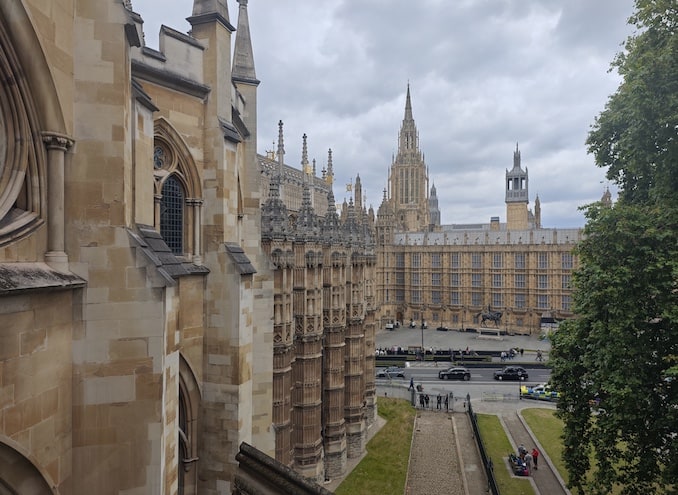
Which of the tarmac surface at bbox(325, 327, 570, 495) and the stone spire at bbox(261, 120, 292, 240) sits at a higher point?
the stone spire at bbox(261, 120, 292, 240)

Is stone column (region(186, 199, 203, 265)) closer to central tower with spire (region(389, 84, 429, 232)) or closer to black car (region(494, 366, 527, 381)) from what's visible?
black car (region(494, 366, 527, 381))

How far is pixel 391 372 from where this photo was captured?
42.8m

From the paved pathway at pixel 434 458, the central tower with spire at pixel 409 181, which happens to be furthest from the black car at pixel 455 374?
the central tower with spire at pixel 409 181

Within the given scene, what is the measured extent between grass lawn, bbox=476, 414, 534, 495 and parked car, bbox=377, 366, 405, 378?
11066 millimetres

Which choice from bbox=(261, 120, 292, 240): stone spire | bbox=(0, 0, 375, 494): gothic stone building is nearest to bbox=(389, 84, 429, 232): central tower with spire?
bbox=(261, 120, 292, 240): stone spire

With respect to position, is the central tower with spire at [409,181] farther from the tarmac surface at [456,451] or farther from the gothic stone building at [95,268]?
the gothic stone building at [95,268]

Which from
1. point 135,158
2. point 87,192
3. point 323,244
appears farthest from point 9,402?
point 323,244

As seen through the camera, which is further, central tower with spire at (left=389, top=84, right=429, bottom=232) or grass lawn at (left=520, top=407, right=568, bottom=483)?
central tower with spire at (left=389, top=84, right=429, bottom=232)

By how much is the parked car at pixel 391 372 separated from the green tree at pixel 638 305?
28.7 meters

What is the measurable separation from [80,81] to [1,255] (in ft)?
8.56

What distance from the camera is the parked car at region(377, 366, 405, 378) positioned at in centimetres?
4234

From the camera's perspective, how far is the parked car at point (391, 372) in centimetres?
4234

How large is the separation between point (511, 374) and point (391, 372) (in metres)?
10.9

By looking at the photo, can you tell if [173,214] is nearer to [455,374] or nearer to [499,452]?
[499,452]
